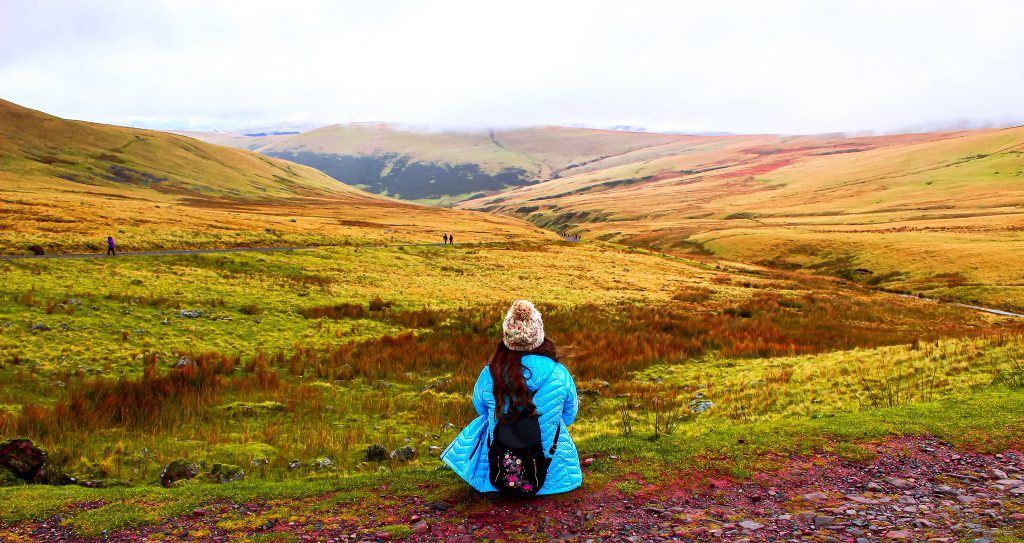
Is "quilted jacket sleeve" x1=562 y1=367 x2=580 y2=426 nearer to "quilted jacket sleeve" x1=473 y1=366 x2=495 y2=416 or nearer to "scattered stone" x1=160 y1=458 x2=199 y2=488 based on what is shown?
"quilted jacket sleeve" x1=473 y1=366 x2=495 y2=416

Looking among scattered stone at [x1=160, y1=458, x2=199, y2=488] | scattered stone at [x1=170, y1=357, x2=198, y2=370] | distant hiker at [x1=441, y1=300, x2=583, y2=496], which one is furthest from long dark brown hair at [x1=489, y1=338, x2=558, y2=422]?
scattered stone at [x1=170, y1=357, x2=198, y2=370]

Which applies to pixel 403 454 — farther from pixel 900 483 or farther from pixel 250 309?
pixel 250 309

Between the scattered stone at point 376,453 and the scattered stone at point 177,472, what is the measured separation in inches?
112


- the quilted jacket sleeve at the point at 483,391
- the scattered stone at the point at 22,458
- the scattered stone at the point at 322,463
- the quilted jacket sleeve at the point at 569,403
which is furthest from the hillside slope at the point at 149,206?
the quilted jacket sleeve at the point at 569,403

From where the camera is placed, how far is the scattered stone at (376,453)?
388 inches

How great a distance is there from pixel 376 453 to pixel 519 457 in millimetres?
4145

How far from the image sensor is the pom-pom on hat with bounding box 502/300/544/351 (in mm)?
6594

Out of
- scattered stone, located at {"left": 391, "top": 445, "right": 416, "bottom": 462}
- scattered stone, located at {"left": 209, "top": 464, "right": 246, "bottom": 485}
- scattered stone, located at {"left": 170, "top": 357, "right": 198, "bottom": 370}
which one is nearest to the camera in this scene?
scattered stone, located at {"left": 209, "top": 464, "right": 246, "bottom": 485}

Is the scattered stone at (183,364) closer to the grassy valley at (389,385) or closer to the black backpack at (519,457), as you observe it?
the grassy valley at (389,385)

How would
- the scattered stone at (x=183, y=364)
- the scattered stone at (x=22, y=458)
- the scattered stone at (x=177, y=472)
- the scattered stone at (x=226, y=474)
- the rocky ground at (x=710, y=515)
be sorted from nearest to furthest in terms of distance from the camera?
the rocky ground at (x=710, y=515), the scattered stone at (x=22, y=458), the scattered stone at (x=177, y=472), the scattered stone at (x=226, y=474), the scattered stone at (x=183, y=364)

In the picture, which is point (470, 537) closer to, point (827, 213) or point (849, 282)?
point (849, 282)

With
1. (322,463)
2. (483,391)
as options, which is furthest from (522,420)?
(322,463)

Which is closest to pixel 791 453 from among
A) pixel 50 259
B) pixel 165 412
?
Result: pixel 165 412

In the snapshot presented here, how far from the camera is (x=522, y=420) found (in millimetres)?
6727
